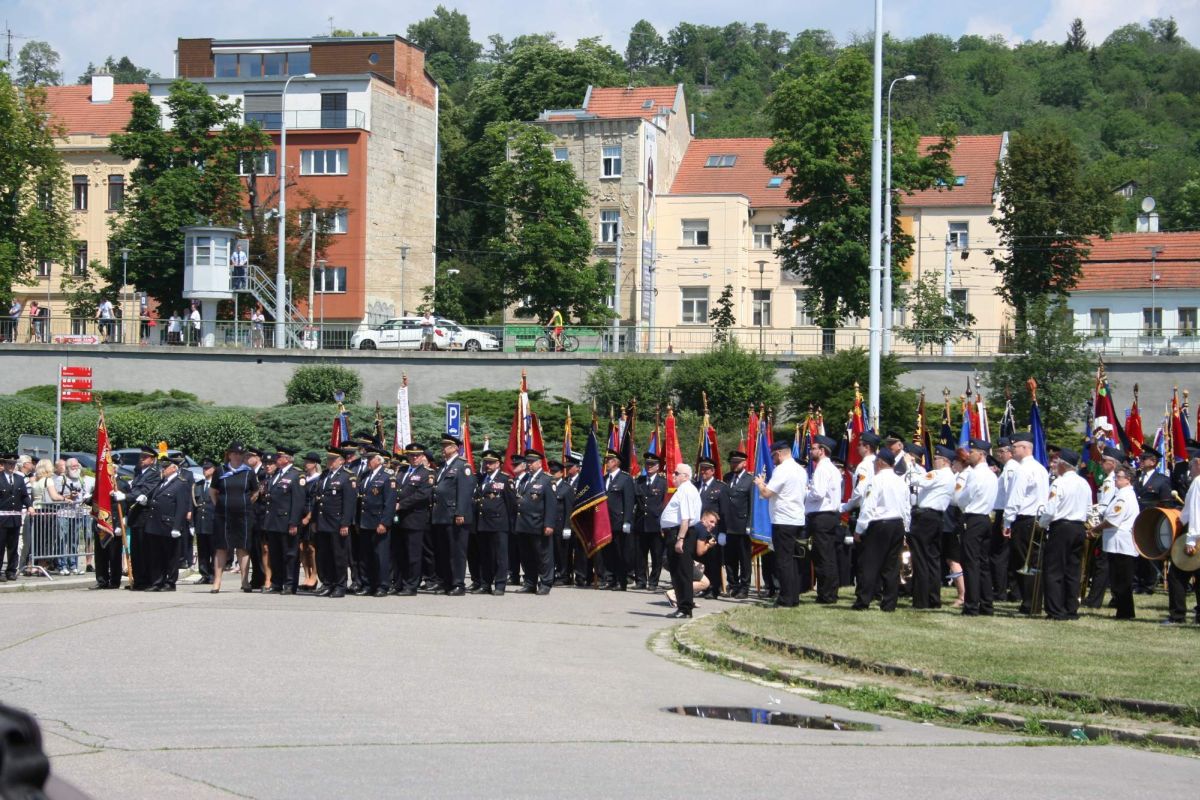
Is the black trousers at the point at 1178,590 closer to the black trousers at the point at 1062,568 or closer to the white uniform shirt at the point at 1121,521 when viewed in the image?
the white uniform shirt at the point at 1121,521

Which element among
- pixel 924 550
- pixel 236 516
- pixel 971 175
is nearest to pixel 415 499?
pixel 236 516

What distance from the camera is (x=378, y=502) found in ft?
62.5

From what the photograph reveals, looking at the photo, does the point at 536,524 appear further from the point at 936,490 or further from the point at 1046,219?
the point at 1046,219

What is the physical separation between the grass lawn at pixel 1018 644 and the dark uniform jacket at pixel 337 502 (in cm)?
529

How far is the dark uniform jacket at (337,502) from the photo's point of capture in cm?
1898

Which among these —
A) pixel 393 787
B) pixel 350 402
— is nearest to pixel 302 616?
pixel 393 787

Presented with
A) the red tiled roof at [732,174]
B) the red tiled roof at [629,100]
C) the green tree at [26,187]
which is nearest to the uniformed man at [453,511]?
the green tree at [26,187]

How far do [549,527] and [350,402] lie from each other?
30.2 meters

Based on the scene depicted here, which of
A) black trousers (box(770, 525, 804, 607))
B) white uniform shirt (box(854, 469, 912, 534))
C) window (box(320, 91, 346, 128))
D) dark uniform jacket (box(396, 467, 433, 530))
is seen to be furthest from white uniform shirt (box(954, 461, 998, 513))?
window (box(320, 91, 346, 128))

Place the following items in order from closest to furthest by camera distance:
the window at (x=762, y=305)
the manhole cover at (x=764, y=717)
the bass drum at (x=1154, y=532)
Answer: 1. the manhole cover at (x=764, y=717)
2. the bass drum at (x=1154, y=532)
3. the window at (x=762, y=305)

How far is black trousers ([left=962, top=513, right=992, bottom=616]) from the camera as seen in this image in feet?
52.0

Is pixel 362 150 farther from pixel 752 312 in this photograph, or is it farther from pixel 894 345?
pixel 894 345

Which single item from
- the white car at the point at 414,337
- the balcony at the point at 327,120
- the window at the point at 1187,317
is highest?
the balcony at the point at 327,120

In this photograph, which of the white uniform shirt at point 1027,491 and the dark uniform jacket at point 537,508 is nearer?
the white uniform shirt at point 1027,491
